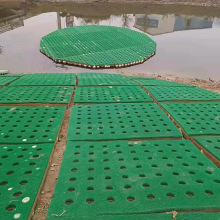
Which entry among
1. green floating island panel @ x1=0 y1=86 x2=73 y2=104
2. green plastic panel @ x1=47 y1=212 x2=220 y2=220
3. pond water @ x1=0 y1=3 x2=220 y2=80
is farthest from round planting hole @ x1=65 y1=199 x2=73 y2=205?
pond water @ x1=0 y1=3 x2=220 y2=80

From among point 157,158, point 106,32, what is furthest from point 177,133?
point 106,32

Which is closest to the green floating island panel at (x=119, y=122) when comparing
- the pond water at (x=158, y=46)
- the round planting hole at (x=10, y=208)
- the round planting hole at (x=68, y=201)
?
the round planting hole at (x=68, y=201)

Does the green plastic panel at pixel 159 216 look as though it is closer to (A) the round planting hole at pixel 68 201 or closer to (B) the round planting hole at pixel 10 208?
(A) the round planting hole at pixel 68 201

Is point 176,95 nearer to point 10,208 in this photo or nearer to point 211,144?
point 211,144

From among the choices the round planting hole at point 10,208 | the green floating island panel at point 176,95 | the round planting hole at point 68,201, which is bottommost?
the green floating island panel at point 176,95

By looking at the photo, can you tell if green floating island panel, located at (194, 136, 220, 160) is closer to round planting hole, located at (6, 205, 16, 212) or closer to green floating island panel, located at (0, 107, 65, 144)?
green floating island panel, located at (0, 107, 65, 144)

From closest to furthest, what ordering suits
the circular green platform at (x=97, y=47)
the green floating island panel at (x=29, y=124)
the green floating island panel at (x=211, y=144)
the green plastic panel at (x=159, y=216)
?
the green plastic panel at (x=159, y=216) → the green floating island panel at (x=211, y=144) → the green floating island panel at (x=29, y=124) → the circular green platform at (x=97, y=47)
